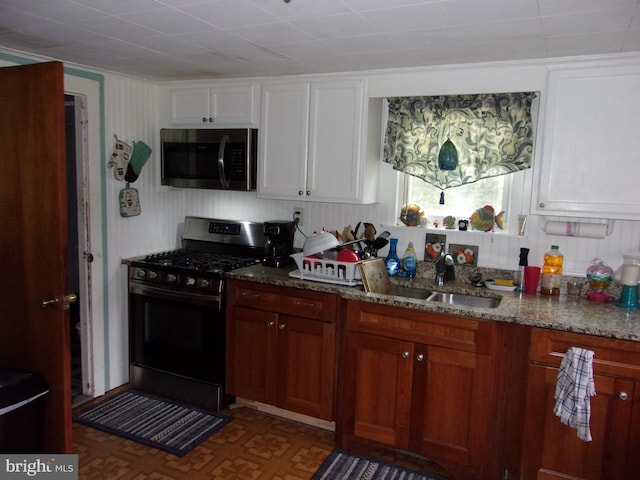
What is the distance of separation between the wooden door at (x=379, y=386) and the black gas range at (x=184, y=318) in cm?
89

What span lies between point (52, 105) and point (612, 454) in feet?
9.28

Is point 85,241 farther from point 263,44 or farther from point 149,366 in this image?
point 263,44

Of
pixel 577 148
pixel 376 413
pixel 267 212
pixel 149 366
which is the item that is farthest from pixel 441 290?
pixel 149 366

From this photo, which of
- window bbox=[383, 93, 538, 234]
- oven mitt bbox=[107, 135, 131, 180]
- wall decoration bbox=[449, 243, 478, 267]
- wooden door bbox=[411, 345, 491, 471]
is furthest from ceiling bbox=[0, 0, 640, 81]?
wooden door bbox=[411, 345, 491, 471]

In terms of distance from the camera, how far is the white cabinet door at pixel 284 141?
3.15 m

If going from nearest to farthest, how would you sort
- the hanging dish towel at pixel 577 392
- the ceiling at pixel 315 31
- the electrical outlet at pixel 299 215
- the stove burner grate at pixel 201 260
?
the ceiling at pixel 315 31 → the hanging dish towel at pixel 577 392 → the stove burner grate at pixel 201 260 → the electrical outlet at pixel 299 215

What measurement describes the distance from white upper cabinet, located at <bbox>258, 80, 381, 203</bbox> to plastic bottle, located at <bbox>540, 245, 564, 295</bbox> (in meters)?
1.08

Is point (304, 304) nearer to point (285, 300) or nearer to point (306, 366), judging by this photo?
point (285, 300)

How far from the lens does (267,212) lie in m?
3.66

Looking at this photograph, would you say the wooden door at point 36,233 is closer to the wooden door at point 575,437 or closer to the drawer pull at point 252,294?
the drawer pull at point 252,294

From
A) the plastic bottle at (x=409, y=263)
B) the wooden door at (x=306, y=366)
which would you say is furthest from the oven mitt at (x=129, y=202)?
the plastic bottle at (x=409, y=263)

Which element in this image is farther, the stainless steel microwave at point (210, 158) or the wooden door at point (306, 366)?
the stainless steel microwave at point (210, 158)

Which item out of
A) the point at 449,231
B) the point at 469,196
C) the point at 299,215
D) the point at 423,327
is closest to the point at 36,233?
the point at 299,215

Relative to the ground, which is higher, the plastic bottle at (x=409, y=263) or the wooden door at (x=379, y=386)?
the plastic bottle at (x=409, y=263)
